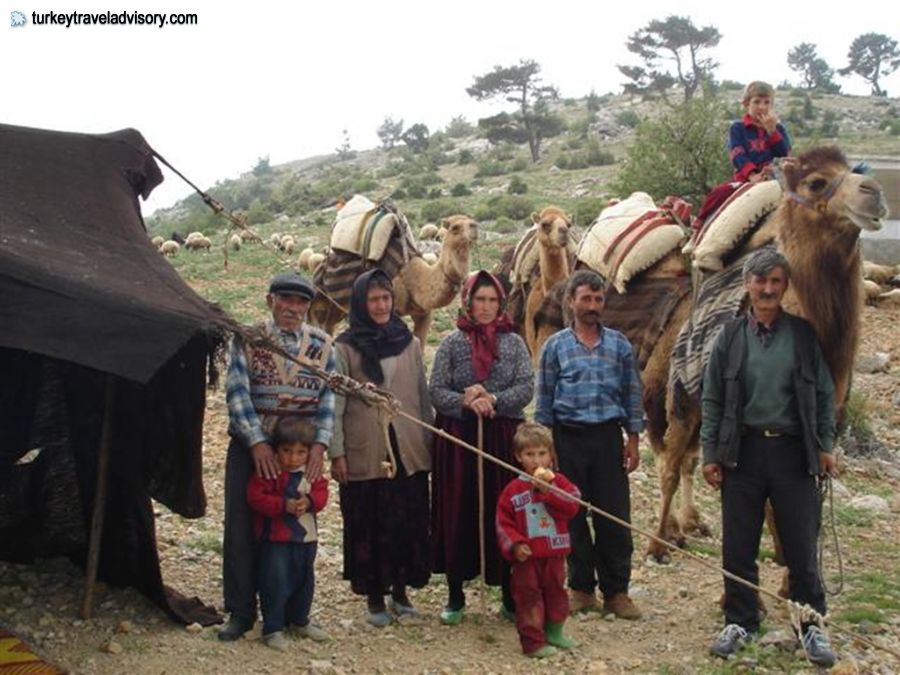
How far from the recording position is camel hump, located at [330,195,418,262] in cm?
A: 1276

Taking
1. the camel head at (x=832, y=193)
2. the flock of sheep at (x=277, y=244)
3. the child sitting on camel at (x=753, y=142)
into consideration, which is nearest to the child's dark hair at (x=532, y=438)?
the camel head at (x=832, y=193)

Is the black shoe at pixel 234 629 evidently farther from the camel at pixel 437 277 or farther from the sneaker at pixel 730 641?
the camel at pixel 437 277

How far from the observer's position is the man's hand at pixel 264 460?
17.8 ft

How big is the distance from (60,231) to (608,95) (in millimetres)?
77172

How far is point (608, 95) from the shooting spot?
79562 mm

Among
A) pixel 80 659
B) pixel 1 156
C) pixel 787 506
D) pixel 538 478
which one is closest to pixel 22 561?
pixel 80 659

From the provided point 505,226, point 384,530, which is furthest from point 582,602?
point 505,226

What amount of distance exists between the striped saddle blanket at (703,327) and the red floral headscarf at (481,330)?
1339 millimetres

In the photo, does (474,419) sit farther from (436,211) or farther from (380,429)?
(436,211)

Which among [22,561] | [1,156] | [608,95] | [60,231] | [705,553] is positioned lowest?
[705,553]

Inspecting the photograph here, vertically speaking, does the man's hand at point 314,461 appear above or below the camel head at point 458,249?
below

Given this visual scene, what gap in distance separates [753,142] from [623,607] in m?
3.76

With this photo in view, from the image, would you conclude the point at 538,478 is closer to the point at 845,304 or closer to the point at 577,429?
the point at 577,429

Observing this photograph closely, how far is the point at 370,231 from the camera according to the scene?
41.9ft
